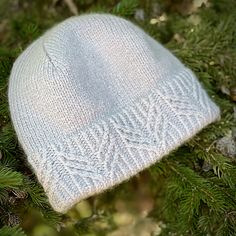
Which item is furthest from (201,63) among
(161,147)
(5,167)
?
(5,167)

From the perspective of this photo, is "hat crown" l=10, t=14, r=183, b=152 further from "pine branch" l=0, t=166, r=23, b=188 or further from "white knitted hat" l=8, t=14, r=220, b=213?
"pine branch" l=0, t=166, r=23, b=188

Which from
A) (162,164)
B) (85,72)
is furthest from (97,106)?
(162,164)

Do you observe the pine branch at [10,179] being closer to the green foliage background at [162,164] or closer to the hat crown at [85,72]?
the green foliage background at [162,164]

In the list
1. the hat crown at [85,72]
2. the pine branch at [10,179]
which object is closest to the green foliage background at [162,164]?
the pine branch at [10,179]

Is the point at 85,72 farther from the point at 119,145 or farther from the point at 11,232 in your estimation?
the point at 11,232

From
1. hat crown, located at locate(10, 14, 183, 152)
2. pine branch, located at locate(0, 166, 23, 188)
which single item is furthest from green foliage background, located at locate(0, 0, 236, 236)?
hat crown, located at locate(10, 14, 183, 152)

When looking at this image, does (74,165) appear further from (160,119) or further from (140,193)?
(140,193)
